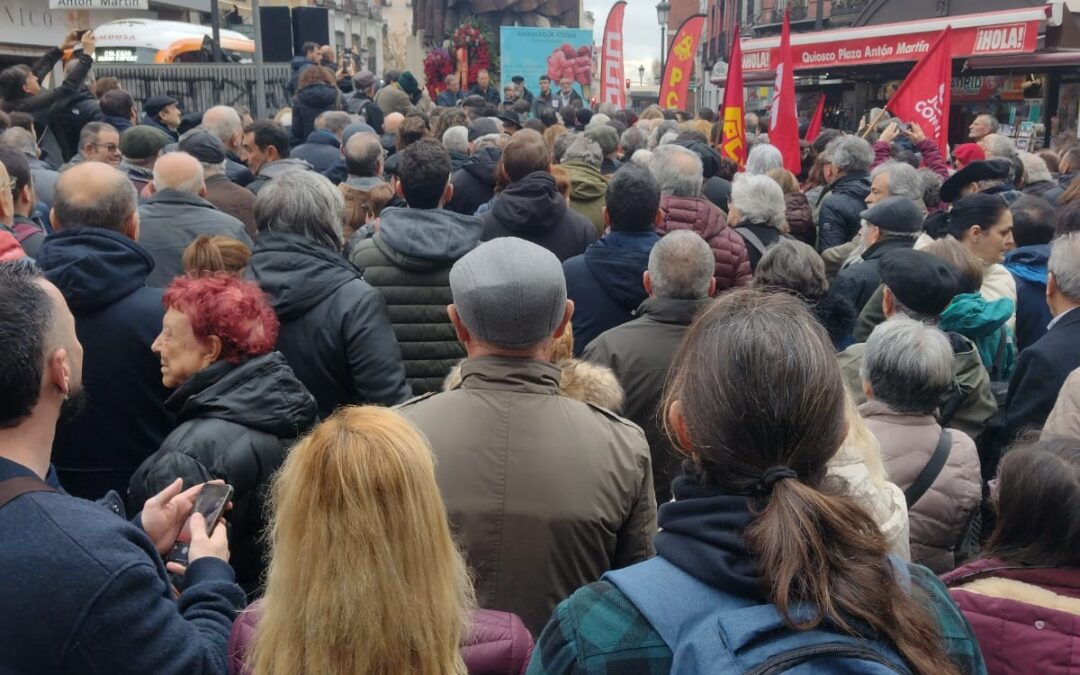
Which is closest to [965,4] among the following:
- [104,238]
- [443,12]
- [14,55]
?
[443,12]

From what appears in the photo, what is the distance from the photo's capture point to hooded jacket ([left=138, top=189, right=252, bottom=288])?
4.96m

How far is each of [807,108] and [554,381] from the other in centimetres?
2003

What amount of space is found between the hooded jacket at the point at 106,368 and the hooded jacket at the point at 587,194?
3.76m

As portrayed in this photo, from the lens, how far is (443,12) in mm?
31344

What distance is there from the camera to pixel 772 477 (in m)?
1.50

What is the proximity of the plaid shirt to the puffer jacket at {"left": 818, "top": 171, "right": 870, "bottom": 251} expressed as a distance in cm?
556

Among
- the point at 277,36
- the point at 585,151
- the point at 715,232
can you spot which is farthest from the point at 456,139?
the point at 277,36

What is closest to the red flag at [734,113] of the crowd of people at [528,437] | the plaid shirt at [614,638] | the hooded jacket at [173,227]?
the crowd of people at [528,437]

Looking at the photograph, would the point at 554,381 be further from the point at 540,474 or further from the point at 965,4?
the point at 965,4

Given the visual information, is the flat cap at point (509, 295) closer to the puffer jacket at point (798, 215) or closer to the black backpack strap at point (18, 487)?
the black backpack strap at point (18, 487)

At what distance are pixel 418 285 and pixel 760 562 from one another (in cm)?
329

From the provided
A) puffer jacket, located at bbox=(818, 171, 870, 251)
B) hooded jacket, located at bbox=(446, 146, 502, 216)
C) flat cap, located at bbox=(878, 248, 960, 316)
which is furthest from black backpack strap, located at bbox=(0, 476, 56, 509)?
puffer jacket, located at bbox=(818, 171, 870, 251)

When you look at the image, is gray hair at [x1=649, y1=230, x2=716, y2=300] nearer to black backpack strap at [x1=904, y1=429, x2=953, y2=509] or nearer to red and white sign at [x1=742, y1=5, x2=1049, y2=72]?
black backpack strap at [x1=904, y1=429, x2=953, y2=509]

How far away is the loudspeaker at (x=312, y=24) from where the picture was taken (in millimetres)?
15086
